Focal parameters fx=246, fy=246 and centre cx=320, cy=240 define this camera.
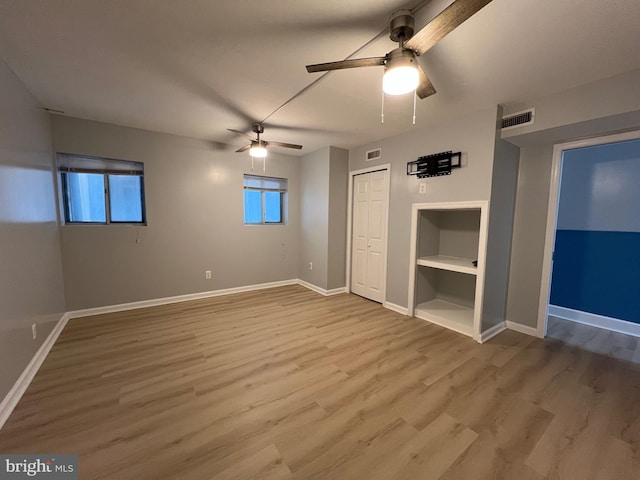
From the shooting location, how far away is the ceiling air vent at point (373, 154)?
403 cm

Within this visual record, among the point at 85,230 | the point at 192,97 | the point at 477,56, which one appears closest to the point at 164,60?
the point at 192,97

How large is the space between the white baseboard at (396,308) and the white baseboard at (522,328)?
130 cm

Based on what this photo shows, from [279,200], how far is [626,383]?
Result: 509cm

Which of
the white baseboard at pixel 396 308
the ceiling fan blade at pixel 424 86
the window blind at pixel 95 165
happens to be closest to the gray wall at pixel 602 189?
the white baseboard at pixel 396 308

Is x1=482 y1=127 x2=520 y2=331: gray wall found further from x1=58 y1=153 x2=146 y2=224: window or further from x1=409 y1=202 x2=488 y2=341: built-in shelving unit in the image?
x1=58 y1=153 x2=146 y2=224: window

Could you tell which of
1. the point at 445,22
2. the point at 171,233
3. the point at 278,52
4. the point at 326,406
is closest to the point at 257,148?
the point at 278,52

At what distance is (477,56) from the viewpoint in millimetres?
1899

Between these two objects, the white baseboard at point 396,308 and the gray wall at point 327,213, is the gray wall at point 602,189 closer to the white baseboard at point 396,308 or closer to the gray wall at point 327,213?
the white baseboard at point 396,308

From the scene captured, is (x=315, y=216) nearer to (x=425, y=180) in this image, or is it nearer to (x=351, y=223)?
(x=351, y=223)

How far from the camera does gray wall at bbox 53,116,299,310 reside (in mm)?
3385

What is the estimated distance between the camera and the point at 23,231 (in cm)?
216

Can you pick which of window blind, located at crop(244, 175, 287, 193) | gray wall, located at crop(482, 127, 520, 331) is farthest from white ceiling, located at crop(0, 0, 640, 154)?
window blind, located at crop(244, 175, 287, 193)

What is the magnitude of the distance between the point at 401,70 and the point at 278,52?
1028 millimetres

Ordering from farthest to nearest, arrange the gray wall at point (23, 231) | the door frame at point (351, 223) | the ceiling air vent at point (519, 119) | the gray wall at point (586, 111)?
the door frame at point (351, 223) < the ceiling air vent at point (519, 119) < the gray wall at point (586, 111) < the gray wall at point (23, 231)
